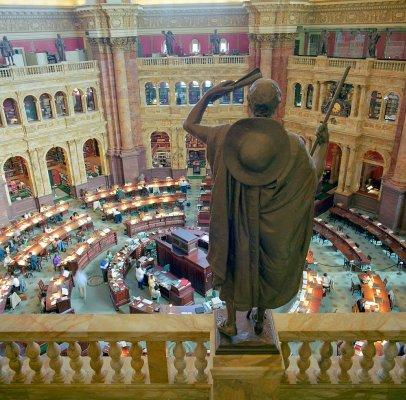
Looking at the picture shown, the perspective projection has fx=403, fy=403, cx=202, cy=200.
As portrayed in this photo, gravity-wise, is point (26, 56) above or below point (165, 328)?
above

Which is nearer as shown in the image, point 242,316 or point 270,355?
point 270,355

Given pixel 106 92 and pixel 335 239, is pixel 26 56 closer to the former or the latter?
pixel 106 92

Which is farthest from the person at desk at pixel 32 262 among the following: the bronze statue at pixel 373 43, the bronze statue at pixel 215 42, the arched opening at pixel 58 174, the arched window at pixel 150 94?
the bronze statue at pixel 373 43

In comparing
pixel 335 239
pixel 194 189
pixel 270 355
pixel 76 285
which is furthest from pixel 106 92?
pixel 270 355

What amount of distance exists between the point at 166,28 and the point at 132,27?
2775 millimetres

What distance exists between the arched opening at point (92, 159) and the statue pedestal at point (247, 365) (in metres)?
24.2

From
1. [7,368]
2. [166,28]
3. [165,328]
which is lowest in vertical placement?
[7,368]

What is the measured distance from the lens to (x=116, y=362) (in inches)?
163

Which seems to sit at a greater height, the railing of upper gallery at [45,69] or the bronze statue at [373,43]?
the bronze statue at [373,43]

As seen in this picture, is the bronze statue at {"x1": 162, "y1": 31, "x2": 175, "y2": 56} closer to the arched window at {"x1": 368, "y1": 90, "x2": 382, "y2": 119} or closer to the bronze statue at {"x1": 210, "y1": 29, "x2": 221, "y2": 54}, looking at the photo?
the bronze statue at {"x1": 210, "y1": 29, "x2": 221, "y2": 54}

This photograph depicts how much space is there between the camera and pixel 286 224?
3074mm

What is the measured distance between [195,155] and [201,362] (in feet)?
85.9

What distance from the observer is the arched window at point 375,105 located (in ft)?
70.5

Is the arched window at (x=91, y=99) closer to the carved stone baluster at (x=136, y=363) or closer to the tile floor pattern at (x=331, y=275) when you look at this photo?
the tile floor pattern at (x=331, y=275)
